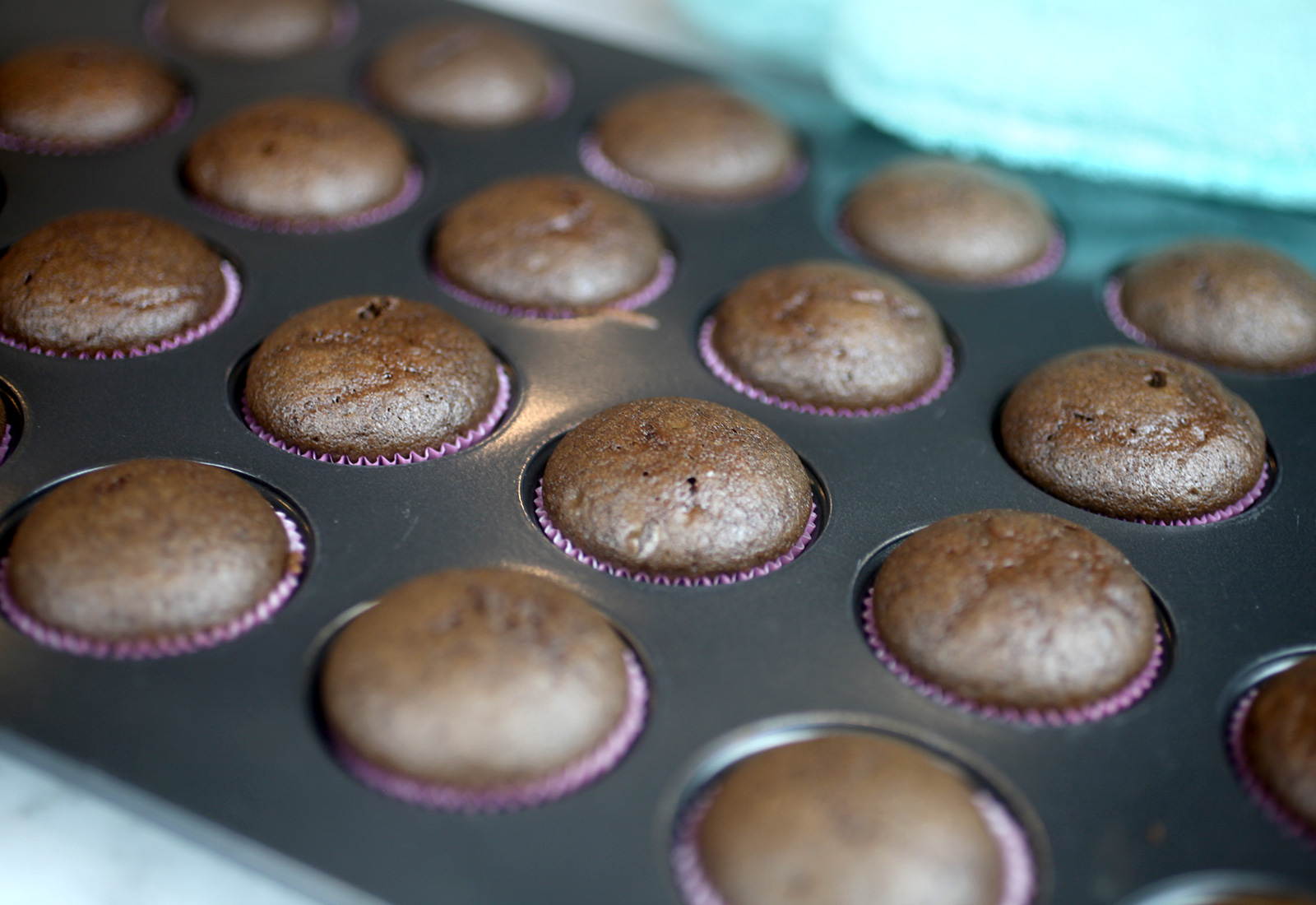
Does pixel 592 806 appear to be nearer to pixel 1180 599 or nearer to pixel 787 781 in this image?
pixel 787 781

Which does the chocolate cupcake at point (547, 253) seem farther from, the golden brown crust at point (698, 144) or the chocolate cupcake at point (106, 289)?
the chocolate cupcake at point (106, 289)

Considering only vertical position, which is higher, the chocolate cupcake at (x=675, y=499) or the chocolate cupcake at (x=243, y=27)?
the chocolate cupcake at (x=243, y=27)

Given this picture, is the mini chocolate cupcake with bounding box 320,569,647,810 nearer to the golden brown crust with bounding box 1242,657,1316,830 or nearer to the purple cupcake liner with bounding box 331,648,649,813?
the purple cupcake liner with bounding box 331,648,649,813

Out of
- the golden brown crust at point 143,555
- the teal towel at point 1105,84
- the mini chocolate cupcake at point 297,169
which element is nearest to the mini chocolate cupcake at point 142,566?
the golden brown crust at point 143,555

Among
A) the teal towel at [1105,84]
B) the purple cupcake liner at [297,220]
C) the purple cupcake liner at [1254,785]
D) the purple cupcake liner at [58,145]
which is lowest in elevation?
the purple cupcake liner at [1254,785]

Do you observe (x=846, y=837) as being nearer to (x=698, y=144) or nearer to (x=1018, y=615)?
(x=1018, y=615)

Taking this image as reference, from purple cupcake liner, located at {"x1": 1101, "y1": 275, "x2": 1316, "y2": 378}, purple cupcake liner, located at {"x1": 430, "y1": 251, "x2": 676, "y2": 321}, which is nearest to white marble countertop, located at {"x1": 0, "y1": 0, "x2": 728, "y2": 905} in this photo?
purple cupcake liner, located at {"x1": 430, "y1": 251, "x2": 676, "y2": 321}
